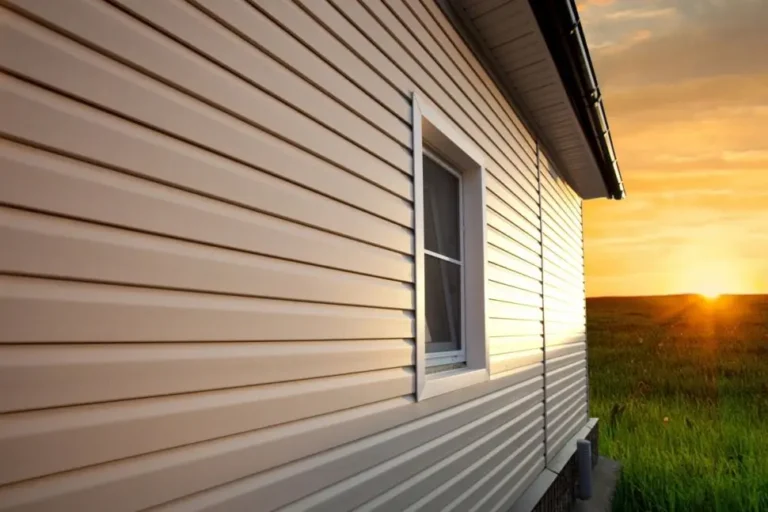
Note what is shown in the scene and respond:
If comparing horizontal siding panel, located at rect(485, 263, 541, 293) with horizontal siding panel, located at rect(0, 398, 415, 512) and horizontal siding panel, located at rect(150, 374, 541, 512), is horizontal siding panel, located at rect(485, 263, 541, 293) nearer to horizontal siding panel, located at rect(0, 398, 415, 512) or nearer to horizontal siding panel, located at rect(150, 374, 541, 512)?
horizontal siding panel, located at rect(150, 374, 541, 512)

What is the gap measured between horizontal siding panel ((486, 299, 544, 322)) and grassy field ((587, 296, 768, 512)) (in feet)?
9.84

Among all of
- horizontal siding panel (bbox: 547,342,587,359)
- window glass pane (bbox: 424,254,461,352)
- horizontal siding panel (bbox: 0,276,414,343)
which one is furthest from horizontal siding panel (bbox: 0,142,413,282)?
horizontal siding panel (bbox: 547,342,587,359)

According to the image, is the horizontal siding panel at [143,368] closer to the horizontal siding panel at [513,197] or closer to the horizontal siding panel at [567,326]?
the horizontal siding panel at [513,197]

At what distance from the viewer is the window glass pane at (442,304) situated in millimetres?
3662

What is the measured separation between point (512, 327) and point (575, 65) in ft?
7.45

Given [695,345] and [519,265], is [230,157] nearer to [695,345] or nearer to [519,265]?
[519,265]

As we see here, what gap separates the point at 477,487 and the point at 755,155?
21004 mm

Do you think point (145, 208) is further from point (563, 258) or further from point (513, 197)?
point (563, 258)

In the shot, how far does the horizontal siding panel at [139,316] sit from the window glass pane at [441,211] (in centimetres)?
169

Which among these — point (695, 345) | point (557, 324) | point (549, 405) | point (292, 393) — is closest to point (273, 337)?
point (292, 393)

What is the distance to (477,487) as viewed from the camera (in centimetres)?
371

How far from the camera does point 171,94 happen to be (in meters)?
1.55

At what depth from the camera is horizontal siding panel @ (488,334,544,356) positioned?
412 centimetres

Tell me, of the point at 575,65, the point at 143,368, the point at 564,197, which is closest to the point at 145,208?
the point at 143,368
